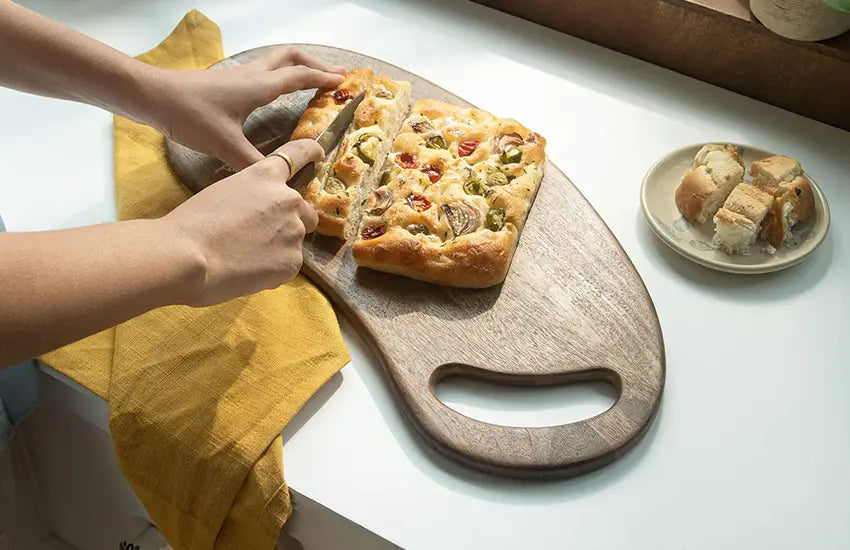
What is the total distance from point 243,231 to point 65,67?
442mm

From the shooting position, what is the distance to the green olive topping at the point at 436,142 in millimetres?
1411

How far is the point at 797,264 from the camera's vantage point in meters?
1.36

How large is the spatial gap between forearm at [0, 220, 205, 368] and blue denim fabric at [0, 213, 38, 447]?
0.34m

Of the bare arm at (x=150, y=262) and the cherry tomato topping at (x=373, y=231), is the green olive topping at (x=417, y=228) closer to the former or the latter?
the cherry tomato topping at (x=373, y=231)

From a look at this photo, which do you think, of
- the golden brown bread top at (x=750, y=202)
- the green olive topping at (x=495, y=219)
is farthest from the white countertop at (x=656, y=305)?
the green olive topping at (x=495, y=219)

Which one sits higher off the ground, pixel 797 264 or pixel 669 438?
pixel 797 264

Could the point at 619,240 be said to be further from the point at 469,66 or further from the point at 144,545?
the point at 144,545

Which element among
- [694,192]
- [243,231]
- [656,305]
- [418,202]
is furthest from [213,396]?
[694,192]

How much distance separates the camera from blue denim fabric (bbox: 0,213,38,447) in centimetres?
121

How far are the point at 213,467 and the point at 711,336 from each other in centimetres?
75

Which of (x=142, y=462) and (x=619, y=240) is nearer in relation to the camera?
(x=142, y=462)

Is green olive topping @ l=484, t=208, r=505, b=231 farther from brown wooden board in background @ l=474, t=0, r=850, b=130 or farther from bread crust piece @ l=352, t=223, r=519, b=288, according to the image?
brown wooden board in background @ l=474, t=0, r=850, b=130

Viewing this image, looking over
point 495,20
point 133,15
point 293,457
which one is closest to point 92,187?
point 133,15

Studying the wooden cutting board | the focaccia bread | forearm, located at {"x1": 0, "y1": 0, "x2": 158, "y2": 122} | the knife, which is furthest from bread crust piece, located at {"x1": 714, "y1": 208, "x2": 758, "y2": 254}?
forearm, located at {"x1": 0, "y1": 0, "x2": 158, "y2": 122}
